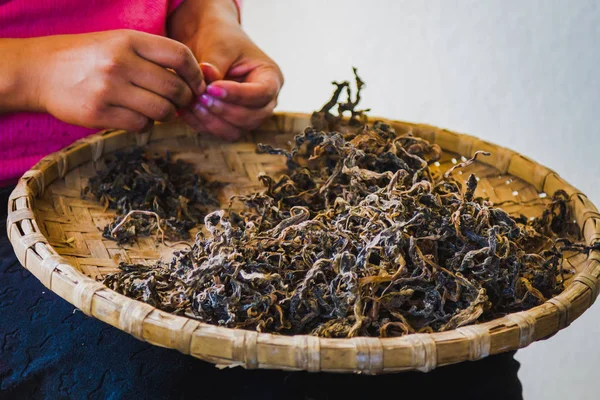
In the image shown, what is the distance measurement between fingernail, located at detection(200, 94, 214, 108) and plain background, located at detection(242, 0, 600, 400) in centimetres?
74

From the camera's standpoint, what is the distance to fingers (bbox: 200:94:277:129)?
3.67 ft

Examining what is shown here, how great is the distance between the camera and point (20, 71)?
0.98 m

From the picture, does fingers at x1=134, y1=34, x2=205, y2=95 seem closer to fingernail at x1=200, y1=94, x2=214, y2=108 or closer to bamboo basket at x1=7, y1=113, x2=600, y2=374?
fingernail at x1=200, y1=94, x2=214, y2=108

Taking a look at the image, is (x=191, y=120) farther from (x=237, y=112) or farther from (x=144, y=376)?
(x=144, y=376)

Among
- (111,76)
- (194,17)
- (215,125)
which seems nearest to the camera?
(111,76)

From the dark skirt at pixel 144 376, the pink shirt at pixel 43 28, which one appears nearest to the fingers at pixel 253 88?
the pink shirt at pixel 43 28

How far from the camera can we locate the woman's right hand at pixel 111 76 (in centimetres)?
94

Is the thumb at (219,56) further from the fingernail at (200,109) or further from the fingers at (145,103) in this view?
the fingers at (145,103)

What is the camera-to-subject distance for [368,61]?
91.2 inches

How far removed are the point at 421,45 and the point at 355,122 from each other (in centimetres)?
99

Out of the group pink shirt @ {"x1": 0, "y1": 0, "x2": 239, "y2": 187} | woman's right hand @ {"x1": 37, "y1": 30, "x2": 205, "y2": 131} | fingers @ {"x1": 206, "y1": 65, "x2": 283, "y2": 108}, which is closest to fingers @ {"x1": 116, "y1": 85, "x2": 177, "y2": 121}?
woman's right hand @ {"x1": 37, "y1": 30, "x2": 205, "y2": 131}

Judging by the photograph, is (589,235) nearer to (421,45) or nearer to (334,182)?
(334,182)

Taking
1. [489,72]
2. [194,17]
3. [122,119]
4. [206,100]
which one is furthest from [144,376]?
[489,72]

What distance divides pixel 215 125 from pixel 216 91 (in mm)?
88
